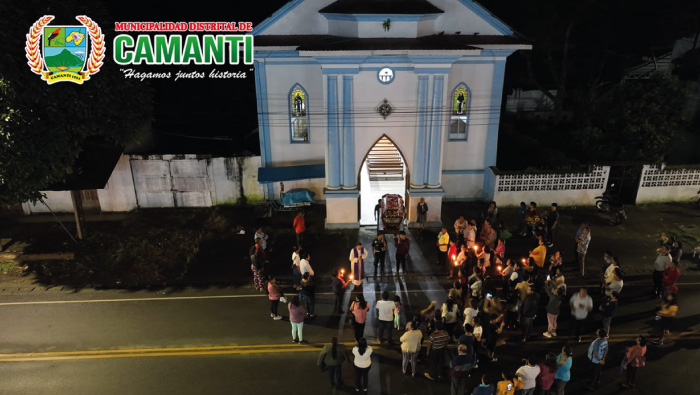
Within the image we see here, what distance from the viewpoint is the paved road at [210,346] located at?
38.8 feet

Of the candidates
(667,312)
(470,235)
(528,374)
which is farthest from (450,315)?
(667,312)

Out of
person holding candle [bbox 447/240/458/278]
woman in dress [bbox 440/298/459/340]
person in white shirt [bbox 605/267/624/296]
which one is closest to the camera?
woman in dress [bbox 440/298/459/340]

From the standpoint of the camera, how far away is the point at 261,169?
69.8 ft

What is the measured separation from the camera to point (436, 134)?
739 inches

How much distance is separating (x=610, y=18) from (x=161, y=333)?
1162 inches

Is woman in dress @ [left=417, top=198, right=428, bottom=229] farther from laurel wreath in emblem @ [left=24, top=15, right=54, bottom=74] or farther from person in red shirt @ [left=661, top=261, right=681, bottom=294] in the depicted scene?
laurel wreath in emblem @ [left=24, top=15, right=54, bottom=74]

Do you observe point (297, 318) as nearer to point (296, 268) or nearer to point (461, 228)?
point (296, 268)

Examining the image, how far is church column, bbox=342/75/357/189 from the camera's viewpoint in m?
18.2

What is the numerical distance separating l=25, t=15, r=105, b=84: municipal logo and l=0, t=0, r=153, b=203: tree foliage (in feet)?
0.62

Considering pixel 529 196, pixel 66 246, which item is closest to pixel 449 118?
pixel 529 196

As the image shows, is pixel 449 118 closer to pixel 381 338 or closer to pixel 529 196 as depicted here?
pixel 529 196

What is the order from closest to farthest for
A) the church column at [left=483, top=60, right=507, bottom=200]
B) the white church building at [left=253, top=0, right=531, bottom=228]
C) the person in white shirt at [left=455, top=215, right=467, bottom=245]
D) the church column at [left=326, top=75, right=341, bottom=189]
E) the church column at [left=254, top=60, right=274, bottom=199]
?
the person in white shirt at [left=455, top=215, right=467, bottom=245] → the white church building at [left=253, top=0, right=531, bottom=228] → the church column at [left=326, top=75, right=341, bottom=189] → the church column at [left=483, top=60, right=507, bottom=200] → the church column at [left=254, top=60, right=274, bottom=199]

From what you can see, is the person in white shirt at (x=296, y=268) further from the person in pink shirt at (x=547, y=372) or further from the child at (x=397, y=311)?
the person in pink shirt at (x=547, y=372)

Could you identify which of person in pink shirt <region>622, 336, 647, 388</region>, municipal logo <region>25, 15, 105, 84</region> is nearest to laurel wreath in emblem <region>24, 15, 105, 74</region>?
municipal logo <region>25, 15, 105, 84</region>
